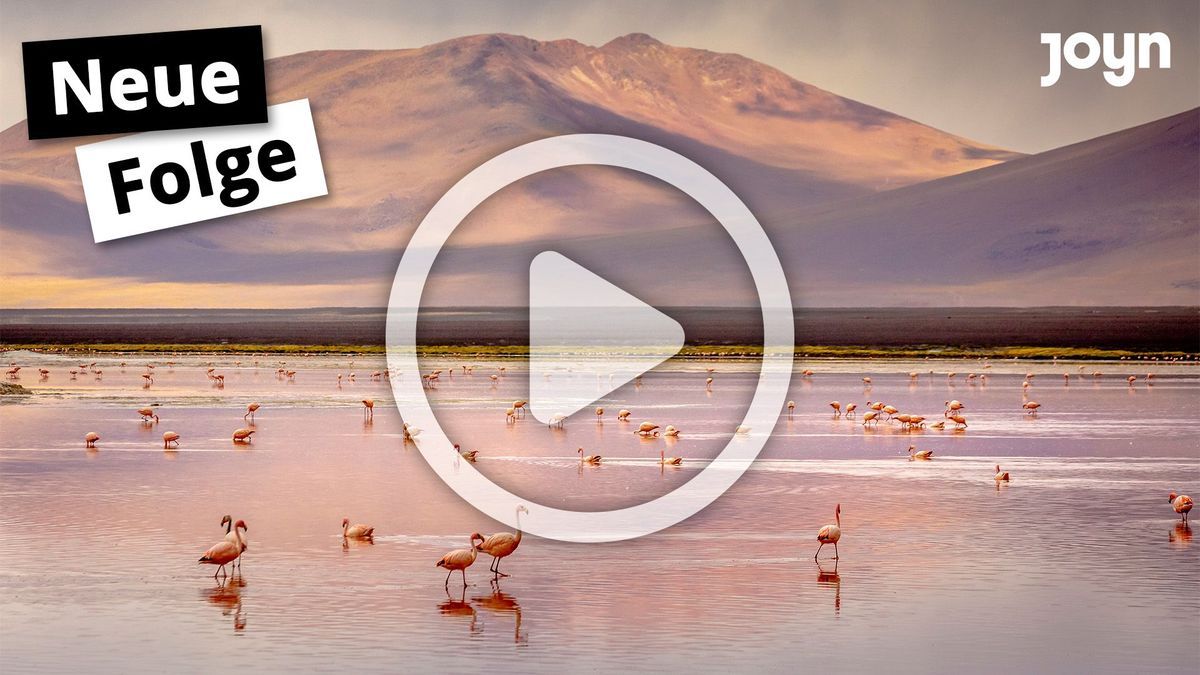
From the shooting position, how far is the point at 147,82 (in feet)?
88.7

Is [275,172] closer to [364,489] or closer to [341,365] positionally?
[364,489]

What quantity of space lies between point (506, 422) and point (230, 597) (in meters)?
19.3

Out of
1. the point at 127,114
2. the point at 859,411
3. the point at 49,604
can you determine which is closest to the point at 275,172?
Result: the point at 127,114

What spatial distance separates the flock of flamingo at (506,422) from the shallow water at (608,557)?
28cm

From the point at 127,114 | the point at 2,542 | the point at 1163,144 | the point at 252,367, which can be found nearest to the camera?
the point at 2,542

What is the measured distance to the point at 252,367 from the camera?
60469mm

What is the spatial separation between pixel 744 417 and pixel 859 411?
11.9ft

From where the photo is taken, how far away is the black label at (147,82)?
26391 mm

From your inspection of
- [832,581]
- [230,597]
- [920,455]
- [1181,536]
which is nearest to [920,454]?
[920,455]

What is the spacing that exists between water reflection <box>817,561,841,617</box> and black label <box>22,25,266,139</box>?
15.9 metres

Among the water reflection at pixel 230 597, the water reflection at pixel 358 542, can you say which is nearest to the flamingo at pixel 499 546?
the water reflection at pixel 358 542

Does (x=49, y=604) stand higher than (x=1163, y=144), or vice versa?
(x=1163, y=144)

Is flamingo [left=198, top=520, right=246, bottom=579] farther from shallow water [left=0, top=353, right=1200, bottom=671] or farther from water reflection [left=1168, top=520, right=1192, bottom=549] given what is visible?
water reflection [left=1168, top=520, right=1192, bottom=549]

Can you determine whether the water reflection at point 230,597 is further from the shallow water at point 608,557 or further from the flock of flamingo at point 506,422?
the flock of flamingo at point 506,422
